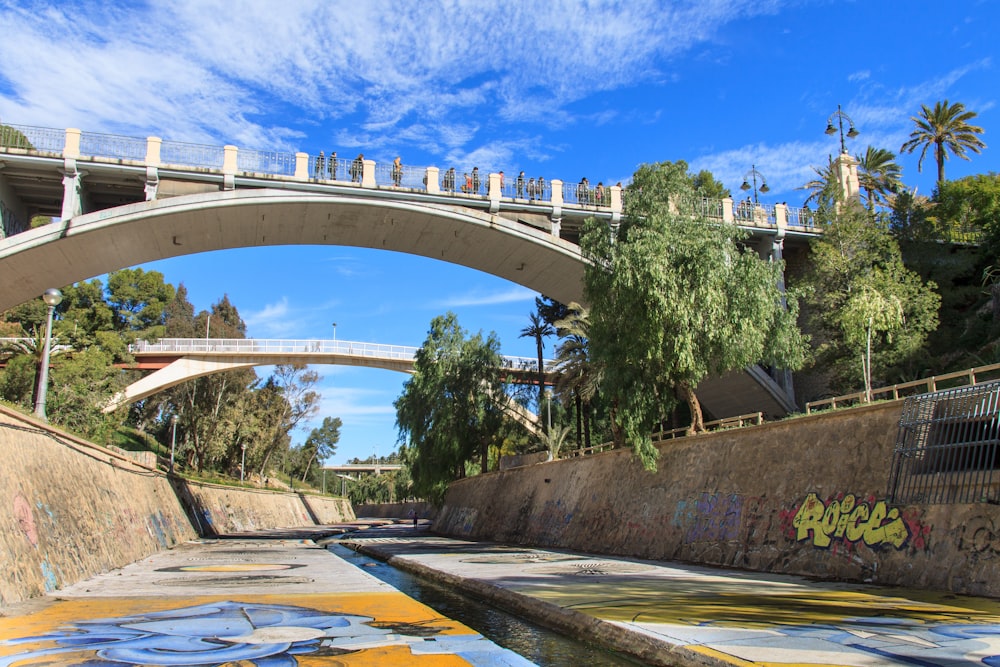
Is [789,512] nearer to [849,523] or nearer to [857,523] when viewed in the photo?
[849,523]

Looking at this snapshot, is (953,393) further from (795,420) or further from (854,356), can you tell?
(854,356)

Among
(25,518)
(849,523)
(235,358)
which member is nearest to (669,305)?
(849,523)

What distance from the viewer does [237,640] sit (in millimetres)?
7152

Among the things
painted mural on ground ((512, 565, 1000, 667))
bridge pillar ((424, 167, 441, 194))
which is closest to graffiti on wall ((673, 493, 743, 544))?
painted mural on ground ((512, 565, 1000, 667))

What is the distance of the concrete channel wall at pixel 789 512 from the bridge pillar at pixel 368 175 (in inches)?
531

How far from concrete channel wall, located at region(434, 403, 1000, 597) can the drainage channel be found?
20.1 feet

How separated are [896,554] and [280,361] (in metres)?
43.7

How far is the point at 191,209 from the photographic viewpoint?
2514 centimetres

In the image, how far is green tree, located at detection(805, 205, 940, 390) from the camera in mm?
24641

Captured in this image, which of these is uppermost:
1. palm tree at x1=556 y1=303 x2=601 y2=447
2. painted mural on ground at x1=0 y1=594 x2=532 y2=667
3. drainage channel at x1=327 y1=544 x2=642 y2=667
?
palm tree at x1=556 y1=303 x2=601 y2=447

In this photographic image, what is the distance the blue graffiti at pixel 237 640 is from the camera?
6328mm

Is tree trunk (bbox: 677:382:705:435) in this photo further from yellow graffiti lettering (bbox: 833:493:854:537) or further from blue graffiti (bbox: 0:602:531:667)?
blue graffiti (bbox: 0:602:531:667)

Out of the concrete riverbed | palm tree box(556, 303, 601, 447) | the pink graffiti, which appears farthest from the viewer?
palm tree box(556, 303, 601, 447)

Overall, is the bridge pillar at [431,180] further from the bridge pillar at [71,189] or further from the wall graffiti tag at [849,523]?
the wall graffiti tag at [849,523]
